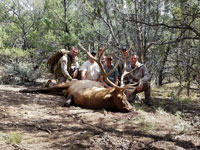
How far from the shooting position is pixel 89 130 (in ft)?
10.3

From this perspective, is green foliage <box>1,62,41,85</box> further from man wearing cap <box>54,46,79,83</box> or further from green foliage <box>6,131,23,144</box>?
green foliage <box>6,131,23,144</box>

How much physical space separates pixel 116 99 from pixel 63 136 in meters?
1.85

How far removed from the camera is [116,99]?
4418 mm

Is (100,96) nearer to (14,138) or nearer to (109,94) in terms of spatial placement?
(109,94)

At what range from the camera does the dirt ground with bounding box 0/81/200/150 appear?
2.55m

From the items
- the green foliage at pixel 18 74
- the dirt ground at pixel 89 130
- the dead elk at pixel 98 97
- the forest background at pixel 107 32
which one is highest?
the forest background at pixel 107 32

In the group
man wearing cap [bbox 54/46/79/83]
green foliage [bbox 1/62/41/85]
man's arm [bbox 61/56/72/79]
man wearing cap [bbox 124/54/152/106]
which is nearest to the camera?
man wearing cap [bbox 124/54/152/106]

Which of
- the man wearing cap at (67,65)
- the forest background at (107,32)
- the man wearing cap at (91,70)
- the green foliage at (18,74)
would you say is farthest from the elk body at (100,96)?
the green foliage at (18,74)

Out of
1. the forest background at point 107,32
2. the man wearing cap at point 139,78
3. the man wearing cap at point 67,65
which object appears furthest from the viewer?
the forest background at point 107,32

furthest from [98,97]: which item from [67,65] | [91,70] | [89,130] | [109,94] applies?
[67,65]

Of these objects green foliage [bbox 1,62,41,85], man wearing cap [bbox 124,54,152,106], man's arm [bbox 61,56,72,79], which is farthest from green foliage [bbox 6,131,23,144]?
green foliage [bbox 1,62,41,85]

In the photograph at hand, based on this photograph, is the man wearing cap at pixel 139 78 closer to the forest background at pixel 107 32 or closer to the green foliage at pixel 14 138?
the forest background at pixel 107 32

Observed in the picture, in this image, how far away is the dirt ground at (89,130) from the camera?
255 cm

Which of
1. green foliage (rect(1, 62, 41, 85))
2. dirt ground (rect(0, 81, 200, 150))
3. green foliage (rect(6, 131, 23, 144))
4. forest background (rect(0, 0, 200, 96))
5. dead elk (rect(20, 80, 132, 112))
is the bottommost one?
dirt ground (rect(0, 81, 200, 150))
